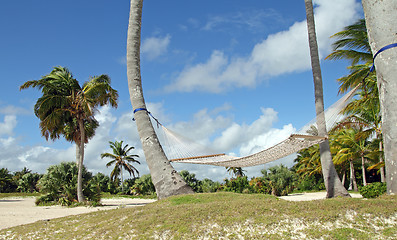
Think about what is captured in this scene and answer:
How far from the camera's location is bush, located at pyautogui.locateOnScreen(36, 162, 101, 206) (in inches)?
Result: 520

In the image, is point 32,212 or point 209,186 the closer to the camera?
point 32,212

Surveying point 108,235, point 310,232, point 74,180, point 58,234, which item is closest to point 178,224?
point 108,235

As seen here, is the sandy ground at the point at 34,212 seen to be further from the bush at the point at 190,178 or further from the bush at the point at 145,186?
the bush at the point at 145,186

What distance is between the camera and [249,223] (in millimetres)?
3840

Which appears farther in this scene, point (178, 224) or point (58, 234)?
point (58, 234)

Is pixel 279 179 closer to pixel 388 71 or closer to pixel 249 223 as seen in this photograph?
pixel 388 71

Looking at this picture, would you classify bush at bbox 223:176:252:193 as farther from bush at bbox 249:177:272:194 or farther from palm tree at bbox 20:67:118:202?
palm tree at bbox 20:67:118:202

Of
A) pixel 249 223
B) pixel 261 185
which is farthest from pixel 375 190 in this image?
pixel 249 223

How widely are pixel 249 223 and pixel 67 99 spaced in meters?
12.6

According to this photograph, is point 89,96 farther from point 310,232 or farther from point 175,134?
point 310,232

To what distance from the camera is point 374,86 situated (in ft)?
36.9

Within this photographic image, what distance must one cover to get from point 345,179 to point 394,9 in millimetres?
21391

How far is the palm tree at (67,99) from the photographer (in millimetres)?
13711

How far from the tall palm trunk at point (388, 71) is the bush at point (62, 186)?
11.2 m
